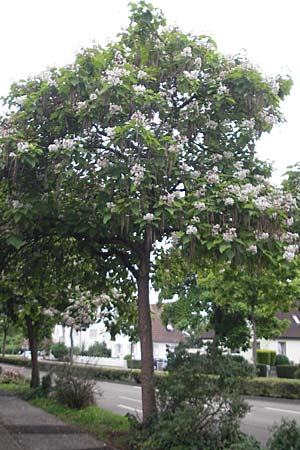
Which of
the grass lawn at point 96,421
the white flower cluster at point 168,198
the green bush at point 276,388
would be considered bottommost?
the green bush at point 276,388

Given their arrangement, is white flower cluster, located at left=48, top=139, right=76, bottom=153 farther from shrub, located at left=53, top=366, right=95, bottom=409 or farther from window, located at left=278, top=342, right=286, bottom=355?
window, located at left=278, top=342, right=286, bottom=355

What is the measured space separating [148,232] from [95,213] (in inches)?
56.3

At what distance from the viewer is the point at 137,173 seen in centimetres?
782

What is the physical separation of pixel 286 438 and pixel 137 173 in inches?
165

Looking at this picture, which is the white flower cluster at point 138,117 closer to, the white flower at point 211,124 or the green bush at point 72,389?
the white flower at point 211,124

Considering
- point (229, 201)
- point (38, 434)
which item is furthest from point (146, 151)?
point (38, 434)

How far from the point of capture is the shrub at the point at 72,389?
1379cm

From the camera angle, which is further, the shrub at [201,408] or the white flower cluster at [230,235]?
the shrub at [201,408]

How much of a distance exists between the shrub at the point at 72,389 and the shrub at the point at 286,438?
7420 mm

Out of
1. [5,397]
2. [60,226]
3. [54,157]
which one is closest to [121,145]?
[54,157]

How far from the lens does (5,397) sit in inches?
725

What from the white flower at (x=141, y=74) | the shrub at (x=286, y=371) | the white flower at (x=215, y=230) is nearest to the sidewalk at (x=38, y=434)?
the white flower at (x=215, y=230)

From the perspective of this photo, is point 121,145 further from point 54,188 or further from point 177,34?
point 177,34

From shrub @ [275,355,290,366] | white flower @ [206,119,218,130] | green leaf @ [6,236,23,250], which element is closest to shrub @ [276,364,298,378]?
shrub @ [275,355,290,366]
